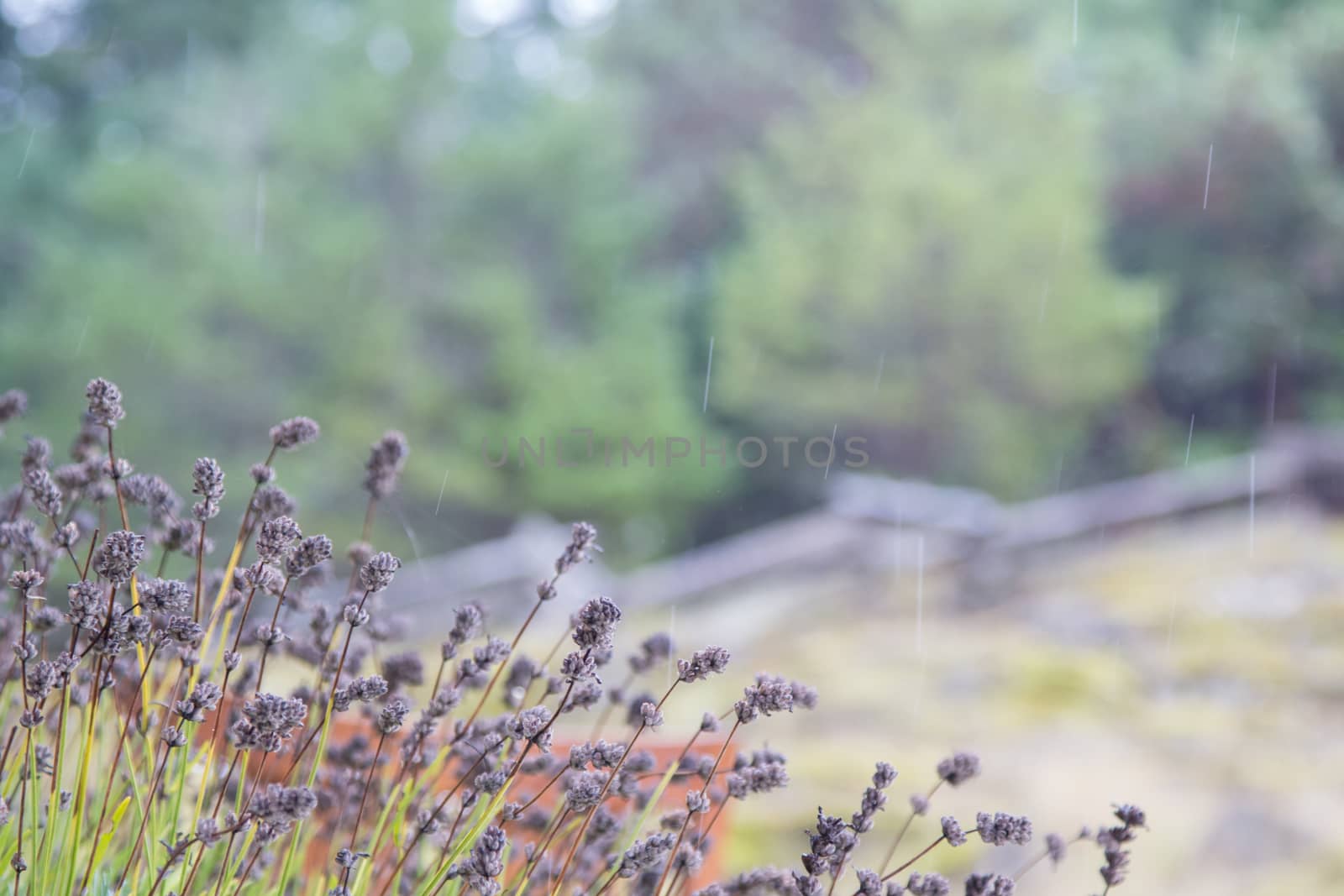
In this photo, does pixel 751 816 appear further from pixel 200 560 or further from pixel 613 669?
pixel 200 560

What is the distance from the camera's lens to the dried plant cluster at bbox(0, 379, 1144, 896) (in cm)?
58

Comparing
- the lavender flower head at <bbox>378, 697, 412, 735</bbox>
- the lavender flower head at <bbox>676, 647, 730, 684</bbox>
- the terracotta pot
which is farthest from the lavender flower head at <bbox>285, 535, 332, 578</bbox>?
the terracotta pot

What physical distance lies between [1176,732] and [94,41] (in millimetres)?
8170

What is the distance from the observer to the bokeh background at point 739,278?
659 cm

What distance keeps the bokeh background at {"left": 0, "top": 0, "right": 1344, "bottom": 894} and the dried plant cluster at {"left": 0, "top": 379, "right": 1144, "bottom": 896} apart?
169 inches

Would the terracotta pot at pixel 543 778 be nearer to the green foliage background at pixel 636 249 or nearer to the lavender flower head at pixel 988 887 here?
the lavender flower head at pixel 988 887

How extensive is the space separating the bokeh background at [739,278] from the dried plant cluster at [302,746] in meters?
4.29

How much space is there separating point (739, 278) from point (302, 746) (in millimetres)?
8133

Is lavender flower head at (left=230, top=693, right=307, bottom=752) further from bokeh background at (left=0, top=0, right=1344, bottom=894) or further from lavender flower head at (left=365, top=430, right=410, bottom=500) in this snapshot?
bokeh background at (left=0, top=0, right=1344, bottom=894)

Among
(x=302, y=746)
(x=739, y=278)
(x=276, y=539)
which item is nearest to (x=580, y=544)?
(x=276, y=539)

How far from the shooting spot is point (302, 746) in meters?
0.81

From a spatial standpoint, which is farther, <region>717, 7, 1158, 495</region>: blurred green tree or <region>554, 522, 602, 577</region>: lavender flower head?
<region>717, 7, 1158, 495</region>: blurred green tree

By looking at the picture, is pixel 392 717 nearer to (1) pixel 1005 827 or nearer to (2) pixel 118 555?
(2) pixel 118 555

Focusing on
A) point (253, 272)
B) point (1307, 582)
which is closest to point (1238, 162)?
point (1307, 582)
